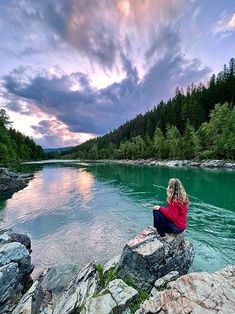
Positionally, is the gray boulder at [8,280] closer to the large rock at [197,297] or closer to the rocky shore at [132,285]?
the rocky shore at [132,285]

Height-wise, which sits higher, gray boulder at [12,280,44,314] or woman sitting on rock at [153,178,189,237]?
woman sitting on rock at [153,178,189,237]

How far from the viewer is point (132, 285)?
7.39m

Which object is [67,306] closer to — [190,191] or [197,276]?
[197,276]

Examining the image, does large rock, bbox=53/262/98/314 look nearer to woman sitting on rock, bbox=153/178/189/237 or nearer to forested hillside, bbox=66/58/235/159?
woman sitting on rock, bbox=153/178/189/237

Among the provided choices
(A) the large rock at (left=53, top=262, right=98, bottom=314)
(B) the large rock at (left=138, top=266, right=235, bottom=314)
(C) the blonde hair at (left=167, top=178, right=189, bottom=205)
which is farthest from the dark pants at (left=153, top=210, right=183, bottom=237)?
(A) the large rock at (left=53, top=262, right=98, bottom=314)

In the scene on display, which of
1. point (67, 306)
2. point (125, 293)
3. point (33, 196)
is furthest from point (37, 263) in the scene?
point (33, 196)

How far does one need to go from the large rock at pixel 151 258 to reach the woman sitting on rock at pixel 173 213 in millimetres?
351

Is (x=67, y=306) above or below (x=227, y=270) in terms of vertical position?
below

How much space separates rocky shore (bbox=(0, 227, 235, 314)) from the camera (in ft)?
17.8

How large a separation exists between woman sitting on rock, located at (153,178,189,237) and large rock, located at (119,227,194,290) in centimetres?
35

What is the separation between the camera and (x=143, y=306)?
5.62 meters

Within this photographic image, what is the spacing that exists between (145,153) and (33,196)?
3088 inches

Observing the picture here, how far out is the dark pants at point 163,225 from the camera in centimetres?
816

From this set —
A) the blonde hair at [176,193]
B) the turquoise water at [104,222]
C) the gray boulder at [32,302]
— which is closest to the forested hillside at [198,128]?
the turquoise water at [104,222]
